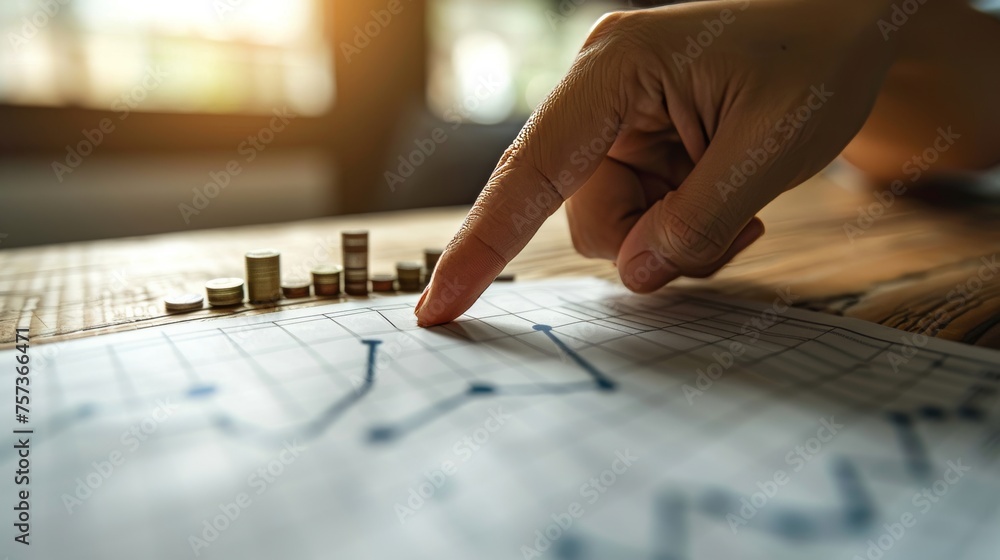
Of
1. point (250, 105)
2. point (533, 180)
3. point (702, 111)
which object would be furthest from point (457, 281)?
point (250, 105)

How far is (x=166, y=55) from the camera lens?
2939 mm

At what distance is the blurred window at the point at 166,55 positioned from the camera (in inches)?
99.7

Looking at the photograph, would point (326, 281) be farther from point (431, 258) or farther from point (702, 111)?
point (702, 111)

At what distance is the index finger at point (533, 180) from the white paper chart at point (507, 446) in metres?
0.09

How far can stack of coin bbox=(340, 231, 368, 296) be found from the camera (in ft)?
2.93

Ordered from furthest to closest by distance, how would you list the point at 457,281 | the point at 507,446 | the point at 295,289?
the point at 295,289 → the point at 457,281 → the point at 507,446

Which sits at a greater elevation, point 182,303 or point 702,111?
point 702,111

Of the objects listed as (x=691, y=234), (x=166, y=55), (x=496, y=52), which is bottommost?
(x=691, y=234)

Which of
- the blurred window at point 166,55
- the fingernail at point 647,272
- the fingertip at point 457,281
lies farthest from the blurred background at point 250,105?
the fingernail at point 647,272

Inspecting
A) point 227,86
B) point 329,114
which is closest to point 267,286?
point 227,86

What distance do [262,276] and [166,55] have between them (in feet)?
9.27

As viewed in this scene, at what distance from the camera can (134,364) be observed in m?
0.57

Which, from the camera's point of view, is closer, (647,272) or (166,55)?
(647,272)

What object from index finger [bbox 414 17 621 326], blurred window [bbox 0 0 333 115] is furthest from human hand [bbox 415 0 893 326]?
blurred window [bbox 0 0 333 115]
